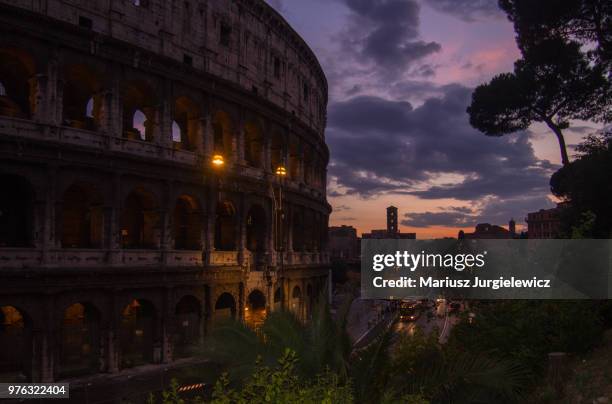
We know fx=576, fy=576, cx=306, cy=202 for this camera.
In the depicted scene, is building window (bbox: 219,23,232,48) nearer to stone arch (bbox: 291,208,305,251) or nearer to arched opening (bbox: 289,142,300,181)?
arched opening (bbox: 289,142,300,181)

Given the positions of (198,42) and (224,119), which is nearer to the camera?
(198,42)

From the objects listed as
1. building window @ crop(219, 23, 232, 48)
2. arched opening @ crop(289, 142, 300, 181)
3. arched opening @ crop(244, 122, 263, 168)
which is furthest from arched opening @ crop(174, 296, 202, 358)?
building window @ crop(219, 23, 232, 48)

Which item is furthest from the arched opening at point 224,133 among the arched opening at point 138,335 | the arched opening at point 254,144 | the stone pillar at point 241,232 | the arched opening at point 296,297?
the arched opening at point 296,297

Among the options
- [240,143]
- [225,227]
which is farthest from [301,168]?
[225,227]

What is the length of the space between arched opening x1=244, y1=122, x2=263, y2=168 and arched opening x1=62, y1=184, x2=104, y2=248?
36.2ft

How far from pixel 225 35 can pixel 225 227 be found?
10.5 meters

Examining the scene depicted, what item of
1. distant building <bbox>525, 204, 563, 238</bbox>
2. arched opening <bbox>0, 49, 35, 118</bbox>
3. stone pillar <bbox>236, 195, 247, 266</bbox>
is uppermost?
arched opening <bbox>0, 49, 35, 118</bbox>

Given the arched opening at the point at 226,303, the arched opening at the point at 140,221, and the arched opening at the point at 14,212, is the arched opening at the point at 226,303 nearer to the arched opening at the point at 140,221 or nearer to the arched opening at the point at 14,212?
the arched opening at the point at 140,221

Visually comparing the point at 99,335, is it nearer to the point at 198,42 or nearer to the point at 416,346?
the point at 198,42

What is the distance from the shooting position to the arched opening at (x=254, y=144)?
112ft

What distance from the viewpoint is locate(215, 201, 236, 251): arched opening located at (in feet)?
104

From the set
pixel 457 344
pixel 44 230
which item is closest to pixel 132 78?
pixel 44 230

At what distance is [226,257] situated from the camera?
30062 millimetres

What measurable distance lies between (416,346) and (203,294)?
19.9 meters
